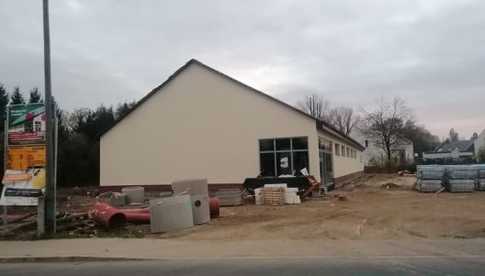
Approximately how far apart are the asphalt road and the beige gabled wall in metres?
18.9

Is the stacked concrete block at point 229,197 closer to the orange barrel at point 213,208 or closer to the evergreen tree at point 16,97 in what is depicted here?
the orange barrel at point 213,208

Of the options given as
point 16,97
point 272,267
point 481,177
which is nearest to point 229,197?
point 272,267

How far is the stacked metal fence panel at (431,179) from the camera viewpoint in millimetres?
29422

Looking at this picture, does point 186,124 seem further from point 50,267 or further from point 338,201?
point 50,267

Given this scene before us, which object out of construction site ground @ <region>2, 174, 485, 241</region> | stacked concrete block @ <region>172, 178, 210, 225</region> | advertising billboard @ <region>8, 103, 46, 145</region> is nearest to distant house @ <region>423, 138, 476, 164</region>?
construction site ground @ <region>2, 174, 485, 241</region>

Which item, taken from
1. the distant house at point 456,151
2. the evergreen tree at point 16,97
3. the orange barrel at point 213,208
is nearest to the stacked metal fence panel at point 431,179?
the orange barrel at point 213,208

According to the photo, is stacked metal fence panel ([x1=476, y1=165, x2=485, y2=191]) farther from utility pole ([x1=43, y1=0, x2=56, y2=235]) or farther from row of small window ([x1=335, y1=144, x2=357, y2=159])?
utility pole ([x1=43, y1=0, x2=56, y2=235])

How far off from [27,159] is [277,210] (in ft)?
33.4

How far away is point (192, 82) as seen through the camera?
3297 cm

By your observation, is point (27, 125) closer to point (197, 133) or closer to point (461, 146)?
point (197, 133)

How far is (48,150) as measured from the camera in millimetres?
15836

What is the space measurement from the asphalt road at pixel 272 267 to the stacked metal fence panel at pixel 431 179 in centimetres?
2029

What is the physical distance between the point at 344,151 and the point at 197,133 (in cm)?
1708

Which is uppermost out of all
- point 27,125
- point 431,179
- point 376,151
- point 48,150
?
point 376,151
